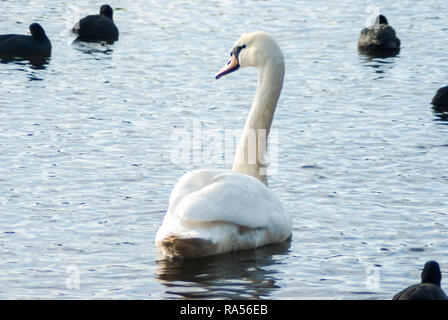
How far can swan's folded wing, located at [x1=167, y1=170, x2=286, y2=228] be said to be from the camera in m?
9.89

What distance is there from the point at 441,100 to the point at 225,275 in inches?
321

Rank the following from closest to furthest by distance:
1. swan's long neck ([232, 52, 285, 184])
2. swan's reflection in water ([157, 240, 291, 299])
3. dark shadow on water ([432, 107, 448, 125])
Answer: swan's reflection in water ([157, 240, 291, 299]), swan's long neck ([232, 52, 285, 184]), dark shadow on water ([432, 107, 448, 125])

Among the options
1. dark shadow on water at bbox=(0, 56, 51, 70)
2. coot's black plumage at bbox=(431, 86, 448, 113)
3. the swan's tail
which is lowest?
the swan's tail

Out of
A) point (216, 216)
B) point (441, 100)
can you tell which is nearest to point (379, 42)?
point (441, 100)

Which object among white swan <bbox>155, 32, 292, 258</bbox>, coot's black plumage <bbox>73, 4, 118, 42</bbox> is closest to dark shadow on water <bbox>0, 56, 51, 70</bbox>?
coot's black plumage <bbox>73, 4, 118, 42</bbox>

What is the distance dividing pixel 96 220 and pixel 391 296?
3.56m

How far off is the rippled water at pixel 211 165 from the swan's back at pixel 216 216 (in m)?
0.20

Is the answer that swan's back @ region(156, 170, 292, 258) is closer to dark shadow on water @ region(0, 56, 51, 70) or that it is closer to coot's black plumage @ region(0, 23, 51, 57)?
dark shadow on water @ region(0, 56, 51, 70)

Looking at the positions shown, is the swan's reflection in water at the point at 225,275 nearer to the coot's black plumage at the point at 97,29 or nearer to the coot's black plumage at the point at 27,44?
the coot's black plumage at the point at 27,44

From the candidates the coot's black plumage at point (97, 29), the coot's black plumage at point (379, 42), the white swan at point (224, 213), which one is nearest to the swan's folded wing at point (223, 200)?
the white swan at point (224, 213)

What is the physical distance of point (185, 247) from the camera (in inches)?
396

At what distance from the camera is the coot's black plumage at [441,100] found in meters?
17.1

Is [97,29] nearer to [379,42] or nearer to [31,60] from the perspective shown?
[31,60]

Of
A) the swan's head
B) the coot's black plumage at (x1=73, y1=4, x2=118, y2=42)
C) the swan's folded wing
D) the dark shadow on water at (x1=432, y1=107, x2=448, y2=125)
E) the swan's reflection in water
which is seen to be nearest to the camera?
the swan's reflection in water
